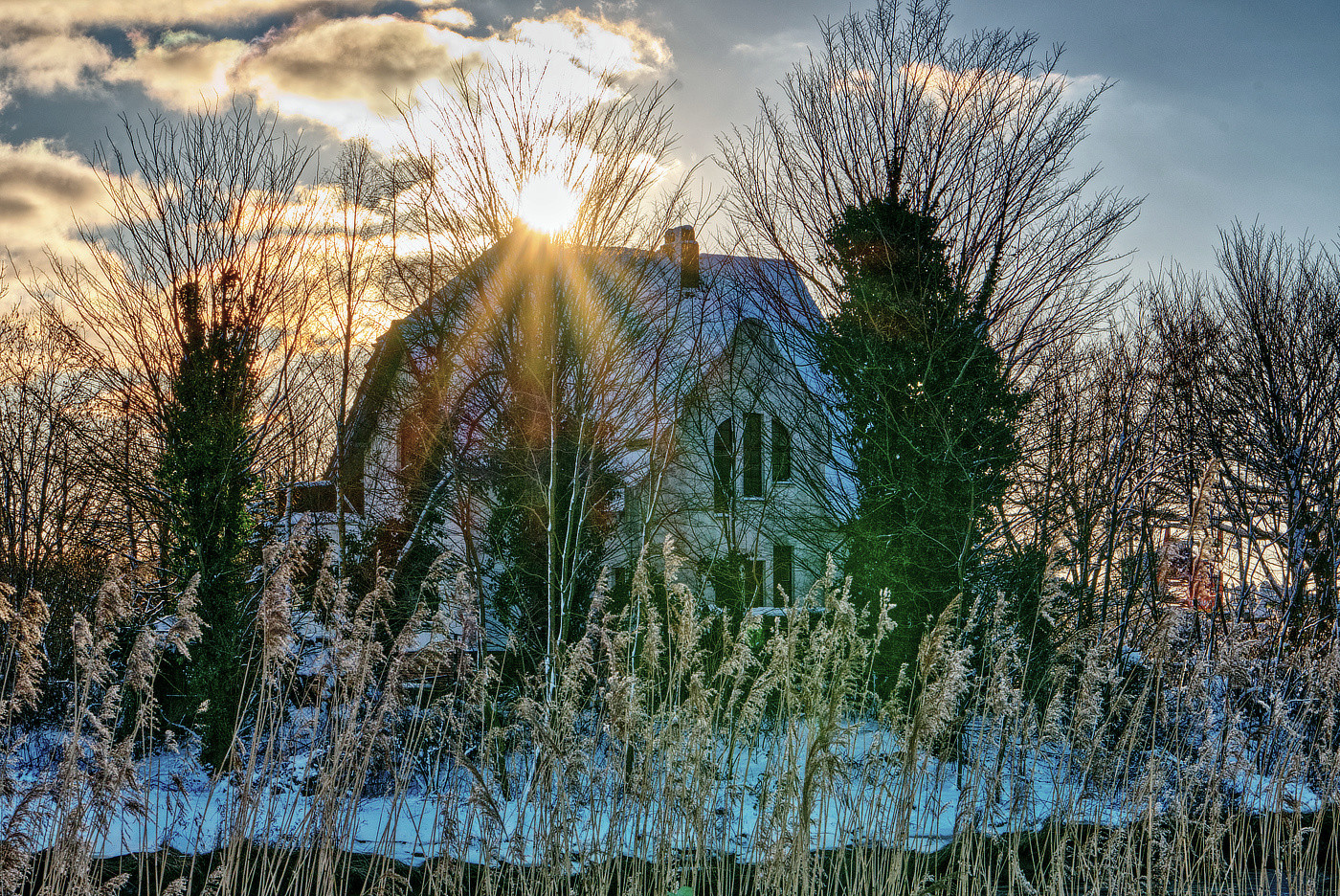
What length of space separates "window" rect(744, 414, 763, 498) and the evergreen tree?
9.47 m

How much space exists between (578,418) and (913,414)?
432cm

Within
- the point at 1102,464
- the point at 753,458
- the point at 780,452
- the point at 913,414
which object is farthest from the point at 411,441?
the point at 1102,464

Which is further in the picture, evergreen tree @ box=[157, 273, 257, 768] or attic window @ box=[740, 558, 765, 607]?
attic window @ box=[740, 558, 765, 607]

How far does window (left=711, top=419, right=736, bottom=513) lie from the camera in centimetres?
1565

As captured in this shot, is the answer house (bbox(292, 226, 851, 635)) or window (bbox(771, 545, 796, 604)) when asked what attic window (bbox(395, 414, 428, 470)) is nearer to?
house (bbox(292, 226, 851, 635))

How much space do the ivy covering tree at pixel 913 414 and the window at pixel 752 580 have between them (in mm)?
2221

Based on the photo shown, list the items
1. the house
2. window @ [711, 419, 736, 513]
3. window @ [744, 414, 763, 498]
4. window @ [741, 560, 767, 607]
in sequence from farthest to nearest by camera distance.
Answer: window @ [744, 414, 763, 498]
window @ [711, 419, 736, 513]
window @ [741, 560, 767, 607]
the house

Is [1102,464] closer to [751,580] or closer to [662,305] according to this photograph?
[751,580]

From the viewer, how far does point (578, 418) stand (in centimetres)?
1083

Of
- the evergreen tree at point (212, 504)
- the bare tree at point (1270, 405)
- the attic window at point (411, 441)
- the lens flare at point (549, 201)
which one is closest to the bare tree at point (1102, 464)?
the bare tree at point (1270, 405)

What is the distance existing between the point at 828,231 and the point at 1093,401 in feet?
18.3

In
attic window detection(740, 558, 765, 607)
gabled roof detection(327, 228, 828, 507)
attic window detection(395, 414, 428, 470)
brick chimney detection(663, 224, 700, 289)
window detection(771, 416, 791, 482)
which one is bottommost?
attic window detection(740, 558, 765, 607)

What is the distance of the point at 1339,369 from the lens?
532 inches

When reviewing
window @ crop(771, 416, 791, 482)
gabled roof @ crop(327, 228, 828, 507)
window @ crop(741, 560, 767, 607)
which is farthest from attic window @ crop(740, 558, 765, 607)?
gabled roof @ crop(327, 228, 828, 507)
